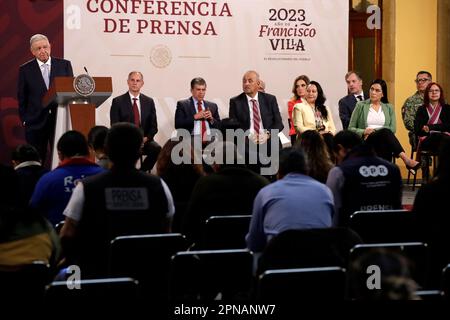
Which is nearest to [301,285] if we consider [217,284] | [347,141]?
[217,284]

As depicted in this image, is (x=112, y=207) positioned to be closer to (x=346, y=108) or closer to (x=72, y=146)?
(x=72, y=146)

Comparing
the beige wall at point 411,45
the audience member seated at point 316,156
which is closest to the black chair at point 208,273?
the audience member seated at point 316,156

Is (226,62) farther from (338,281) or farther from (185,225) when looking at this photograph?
(338,281)

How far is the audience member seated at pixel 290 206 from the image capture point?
4.33m

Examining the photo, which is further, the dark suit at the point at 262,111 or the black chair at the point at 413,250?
the dark suit at the point at 262,111

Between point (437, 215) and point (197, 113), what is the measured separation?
6.92m

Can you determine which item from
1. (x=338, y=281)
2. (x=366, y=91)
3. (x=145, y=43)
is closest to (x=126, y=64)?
(x=145, y=43)

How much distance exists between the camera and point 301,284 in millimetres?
3355

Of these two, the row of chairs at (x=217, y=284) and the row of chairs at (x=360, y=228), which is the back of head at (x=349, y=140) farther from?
the row of chairs at (x=217, y=284)

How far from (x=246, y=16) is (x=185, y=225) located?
25.1 feet

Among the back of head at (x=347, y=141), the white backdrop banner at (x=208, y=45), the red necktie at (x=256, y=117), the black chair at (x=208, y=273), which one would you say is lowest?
the black chair at (x=208, y=273)

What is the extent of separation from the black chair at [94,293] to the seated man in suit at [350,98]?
352 inches

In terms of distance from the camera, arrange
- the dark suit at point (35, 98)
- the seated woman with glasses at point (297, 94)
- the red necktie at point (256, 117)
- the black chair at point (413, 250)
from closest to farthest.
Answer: the black chair at point (413, 250) → the dark suit at point (35, 98) → the red necktie at point (256, 117) → the seated woman with glasses at point (297, 94)

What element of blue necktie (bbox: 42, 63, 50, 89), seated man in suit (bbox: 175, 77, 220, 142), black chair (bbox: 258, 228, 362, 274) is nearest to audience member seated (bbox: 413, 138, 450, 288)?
black chair (bbox: 258, 228, 362, 274)
